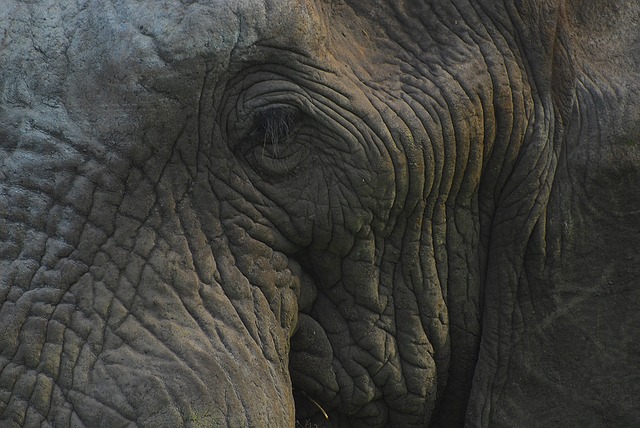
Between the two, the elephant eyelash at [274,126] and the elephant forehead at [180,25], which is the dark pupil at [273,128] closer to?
the elephant eyelash at [274,126]

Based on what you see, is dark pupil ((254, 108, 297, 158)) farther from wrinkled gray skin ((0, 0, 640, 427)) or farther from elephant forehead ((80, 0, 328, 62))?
elephant forehead ((80, 0, 328, 62))

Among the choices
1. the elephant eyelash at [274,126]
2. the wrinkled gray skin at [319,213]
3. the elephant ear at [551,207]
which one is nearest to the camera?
the wrinkled gray skin at [319,213]

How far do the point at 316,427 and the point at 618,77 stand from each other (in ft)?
4.12

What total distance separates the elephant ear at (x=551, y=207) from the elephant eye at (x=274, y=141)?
2.19 feet

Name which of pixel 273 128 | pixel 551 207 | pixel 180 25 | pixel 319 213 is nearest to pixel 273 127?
pixel 273 128

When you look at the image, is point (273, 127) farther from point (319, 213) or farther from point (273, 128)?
point (319, 213)

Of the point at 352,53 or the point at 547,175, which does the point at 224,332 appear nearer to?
the point at 352,53

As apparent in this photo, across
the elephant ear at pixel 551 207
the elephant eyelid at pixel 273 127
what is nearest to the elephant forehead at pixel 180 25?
the elephant eyelid at pixel 273 127

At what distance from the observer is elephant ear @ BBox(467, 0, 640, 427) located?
336cm

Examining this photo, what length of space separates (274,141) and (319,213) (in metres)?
0.22

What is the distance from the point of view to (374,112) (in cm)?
310

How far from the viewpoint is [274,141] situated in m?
3.02

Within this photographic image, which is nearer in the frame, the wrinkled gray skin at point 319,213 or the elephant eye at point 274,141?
the wrinkled gray skin at point 319,213

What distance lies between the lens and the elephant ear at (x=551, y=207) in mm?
3361
